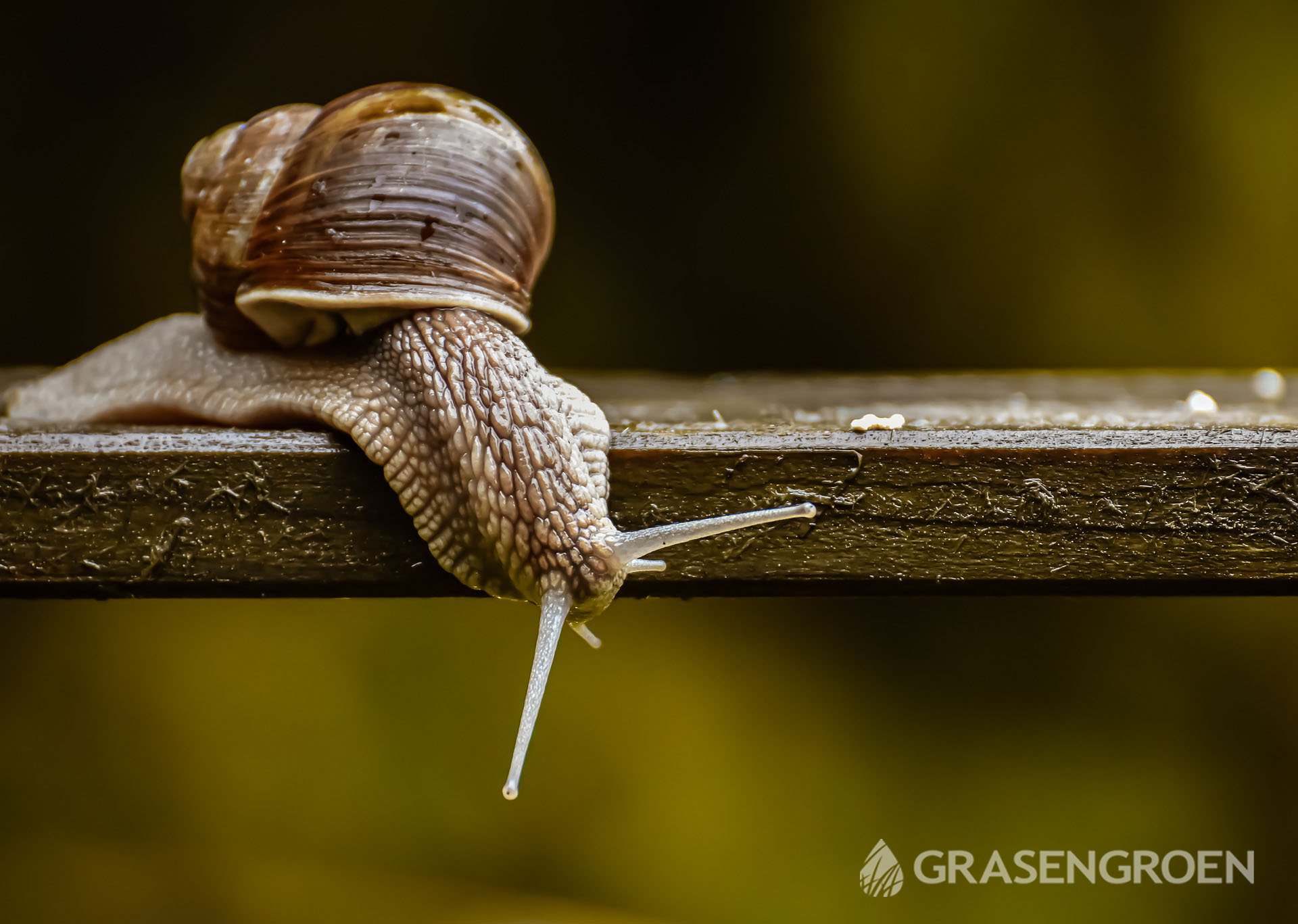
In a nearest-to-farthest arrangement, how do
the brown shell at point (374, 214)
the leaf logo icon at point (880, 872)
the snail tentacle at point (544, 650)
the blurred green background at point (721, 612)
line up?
the snail tentacle at point (544, 650) → the brown shell at point (374, 214) → the leaf logo icon at point (880, 872) → the blurred green background at point (721, 612)

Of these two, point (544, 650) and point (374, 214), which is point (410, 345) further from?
point (544, 650)

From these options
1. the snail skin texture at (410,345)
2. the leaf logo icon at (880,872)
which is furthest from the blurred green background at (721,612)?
the snail skin texture at (410,345)

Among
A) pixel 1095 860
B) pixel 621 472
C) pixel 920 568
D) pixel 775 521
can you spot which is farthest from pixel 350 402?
pixel 1095 860

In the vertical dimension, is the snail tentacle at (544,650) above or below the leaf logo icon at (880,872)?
below

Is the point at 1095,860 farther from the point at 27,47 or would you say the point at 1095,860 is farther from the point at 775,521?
the point at 27,47

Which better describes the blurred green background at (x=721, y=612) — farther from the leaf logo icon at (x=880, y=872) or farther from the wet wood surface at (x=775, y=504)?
the wet wood surface at (x=775, y=504)

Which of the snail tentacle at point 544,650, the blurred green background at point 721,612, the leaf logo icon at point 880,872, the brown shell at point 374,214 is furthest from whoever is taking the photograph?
the blurred green background at point 721,612
